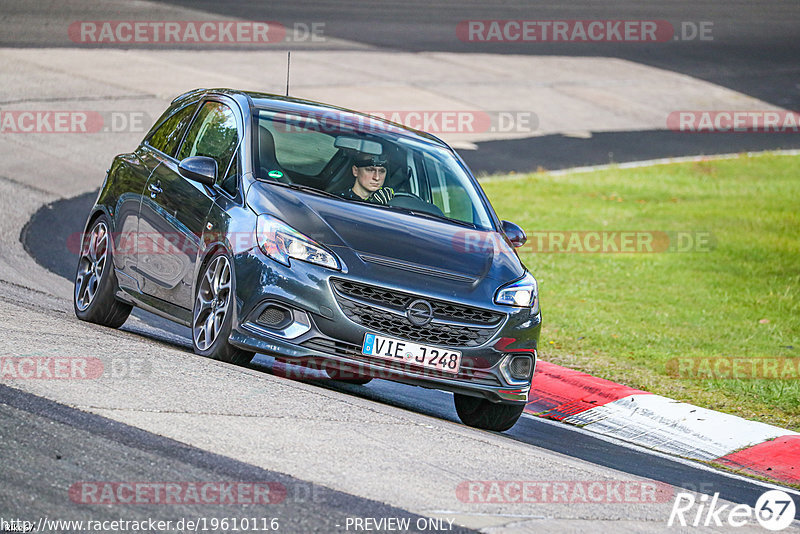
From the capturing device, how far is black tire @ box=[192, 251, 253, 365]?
7715 mm

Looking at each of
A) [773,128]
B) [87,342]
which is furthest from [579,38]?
[87,342]

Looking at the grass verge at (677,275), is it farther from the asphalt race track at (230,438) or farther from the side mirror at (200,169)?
the side mirror at (200,169)

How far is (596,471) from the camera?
6883 millimetres

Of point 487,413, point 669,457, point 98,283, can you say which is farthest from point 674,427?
point 98,283

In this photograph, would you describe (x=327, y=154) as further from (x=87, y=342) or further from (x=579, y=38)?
(x=579, y=38)

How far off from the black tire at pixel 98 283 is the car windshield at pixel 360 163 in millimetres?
1732

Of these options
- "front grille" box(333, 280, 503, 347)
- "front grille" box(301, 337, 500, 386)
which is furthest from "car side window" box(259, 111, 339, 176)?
"front grille" box(301, 337, 500, 386)

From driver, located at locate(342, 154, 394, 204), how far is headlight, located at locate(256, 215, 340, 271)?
94 cm

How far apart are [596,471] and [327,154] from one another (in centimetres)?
303

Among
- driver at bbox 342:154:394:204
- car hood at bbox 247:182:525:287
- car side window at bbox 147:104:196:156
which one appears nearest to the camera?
car hood at bbox 247:182:525:287

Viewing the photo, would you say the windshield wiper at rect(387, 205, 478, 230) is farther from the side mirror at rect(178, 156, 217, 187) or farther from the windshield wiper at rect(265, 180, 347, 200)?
the side mirror at rect(178, 156, 217, 187)

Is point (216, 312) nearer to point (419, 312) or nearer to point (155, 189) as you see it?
point (419, 312)

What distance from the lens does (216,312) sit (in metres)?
7.86

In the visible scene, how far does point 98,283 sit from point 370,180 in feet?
7.72
